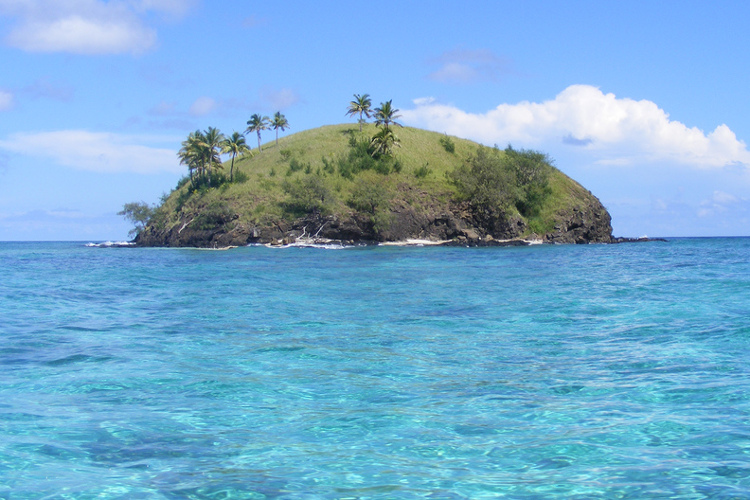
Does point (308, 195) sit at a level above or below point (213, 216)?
above

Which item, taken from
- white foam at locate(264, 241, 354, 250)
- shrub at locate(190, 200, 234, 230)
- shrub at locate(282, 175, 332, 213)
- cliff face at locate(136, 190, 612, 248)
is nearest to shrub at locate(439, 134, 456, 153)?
cliff face at locate(136, 190, 612, 248)

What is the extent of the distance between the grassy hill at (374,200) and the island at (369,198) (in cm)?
16

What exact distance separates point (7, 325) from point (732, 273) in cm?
2831

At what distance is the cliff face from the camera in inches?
2881

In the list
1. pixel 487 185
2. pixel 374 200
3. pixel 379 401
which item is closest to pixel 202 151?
pixel 374 200

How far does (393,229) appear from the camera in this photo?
2987 inches

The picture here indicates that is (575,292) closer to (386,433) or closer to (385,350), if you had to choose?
(385,350)

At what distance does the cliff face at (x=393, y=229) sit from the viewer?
240ft

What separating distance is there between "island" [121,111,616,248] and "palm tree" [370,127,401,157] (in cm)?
16

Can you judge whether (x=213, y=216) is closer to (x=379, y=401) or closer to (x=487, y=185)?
(x=487, y=185)

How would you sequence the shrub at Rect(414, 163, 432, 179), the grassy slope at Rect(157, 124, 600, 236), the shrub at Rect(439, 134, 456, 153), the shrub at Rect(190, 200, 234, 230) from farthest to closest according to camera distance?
the shrub at Rect(439, 134, 456, 153), the shrub at Rect(414, 163, 432, 179), the grassy slope at Rect(157, 124, 600, 236), the shrub at Rect(190, 200, 234, 230)

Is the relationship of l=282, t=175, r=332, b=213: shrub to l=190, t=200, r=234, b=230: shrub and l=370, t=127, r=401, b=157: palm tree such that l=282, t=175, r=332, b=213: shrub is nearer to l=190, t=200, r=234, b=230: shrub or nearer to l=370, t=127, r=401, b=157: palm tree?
l=190, t=200, r=234, b=230: shrub

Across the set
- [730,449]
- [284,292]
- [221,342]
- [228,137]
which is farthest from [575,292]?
[228,137]

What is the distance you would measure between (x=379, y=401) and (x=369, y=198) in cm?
6746
